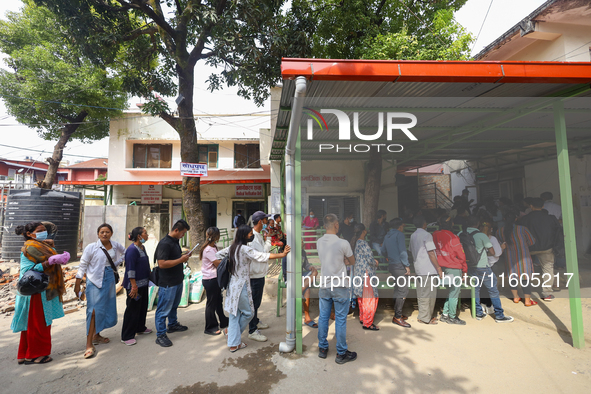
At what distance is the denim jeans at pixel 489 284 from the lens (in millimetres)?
4391

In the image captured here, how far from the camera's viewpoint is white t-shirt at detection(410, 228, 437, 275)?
432cm

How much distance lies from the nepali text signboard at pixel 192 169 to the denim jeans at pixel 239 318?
479 cm

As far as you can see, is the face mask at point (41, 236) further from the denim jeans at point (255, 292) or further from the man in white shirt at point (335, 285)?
the man in white shirt at point (335, 285)

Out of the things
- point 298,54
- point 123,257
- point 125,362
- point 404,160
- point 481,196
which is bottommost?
point 125,362

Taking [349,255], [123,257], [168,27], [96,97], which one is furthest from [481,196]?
→ [96,97]

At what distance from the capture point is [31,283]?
10.5 ft

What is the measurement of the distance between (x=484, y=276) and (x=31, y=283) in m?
5.90

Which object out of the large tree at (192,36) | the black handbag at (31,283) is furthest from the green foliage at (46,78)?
the black handbag at (31,283)

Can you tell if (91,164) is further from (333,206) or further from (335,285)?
(335,285)

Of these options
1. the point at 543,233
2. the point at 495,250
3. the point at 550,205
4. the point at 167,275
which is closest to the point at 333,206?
the point at 167,275

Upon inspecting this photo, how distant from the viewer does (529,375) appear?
302 centimetres

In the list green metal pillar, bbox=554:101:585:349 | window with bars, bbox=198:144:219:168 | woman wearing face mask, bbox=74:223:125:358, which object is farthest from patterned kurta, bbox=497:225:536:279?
window with bars, bbox=198:144:219:168

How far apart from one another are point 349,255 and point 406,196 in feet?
9.36

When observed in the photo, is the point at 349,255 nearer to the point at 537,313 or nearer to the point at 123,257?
the point at 123,257
